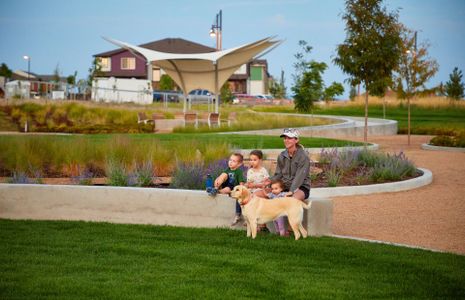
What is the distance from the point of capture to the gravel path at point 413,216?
862 centimetres

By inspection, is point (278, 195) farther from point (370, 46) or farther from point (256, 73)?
point (256, 73)

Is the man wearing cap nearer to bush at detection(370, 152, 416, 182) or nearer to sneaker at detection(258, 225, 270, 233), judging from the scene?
sneaker at detection(258, 225, 270, 233)

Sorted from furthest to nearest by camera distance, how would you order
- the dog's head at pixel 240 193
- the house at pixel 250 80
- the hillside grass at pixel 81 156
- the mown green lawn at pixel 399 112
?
the house at pixel 250 80, the mown green lawn at pixel 399 112, the hillside grass at pixel 81 156, the dog's head at pixel 240 193

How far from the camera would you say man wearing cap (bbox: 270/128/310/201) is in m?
8.09

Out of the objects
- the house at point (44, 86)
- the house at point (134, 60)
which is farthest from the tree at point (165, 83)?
the house at point (44, 86)

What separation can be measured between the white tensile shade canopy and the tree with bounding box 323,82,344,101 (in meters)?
5.18

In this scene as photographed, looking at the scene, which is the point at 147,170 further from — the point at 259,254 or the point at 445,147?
the point at 445,147

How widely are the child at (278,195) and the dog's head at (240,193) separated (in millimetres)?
608

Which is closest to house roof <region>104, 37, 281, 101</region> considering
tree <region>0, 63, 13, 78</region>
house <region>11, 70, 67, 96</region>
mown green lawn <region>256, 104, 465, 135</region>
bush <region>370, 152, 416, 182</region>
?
house <region>11, 70, 67, 96</region>

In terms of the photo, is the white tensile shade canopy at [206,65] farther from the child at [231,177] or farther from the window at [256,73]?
the window at [256,73]

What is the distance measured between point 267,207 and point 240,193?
0.35 m

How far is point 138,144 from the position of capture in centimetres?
1358

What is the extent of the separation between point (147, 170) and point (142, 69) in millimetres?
64436

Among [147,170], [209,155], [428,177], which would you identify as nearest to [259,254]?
[147,170]
